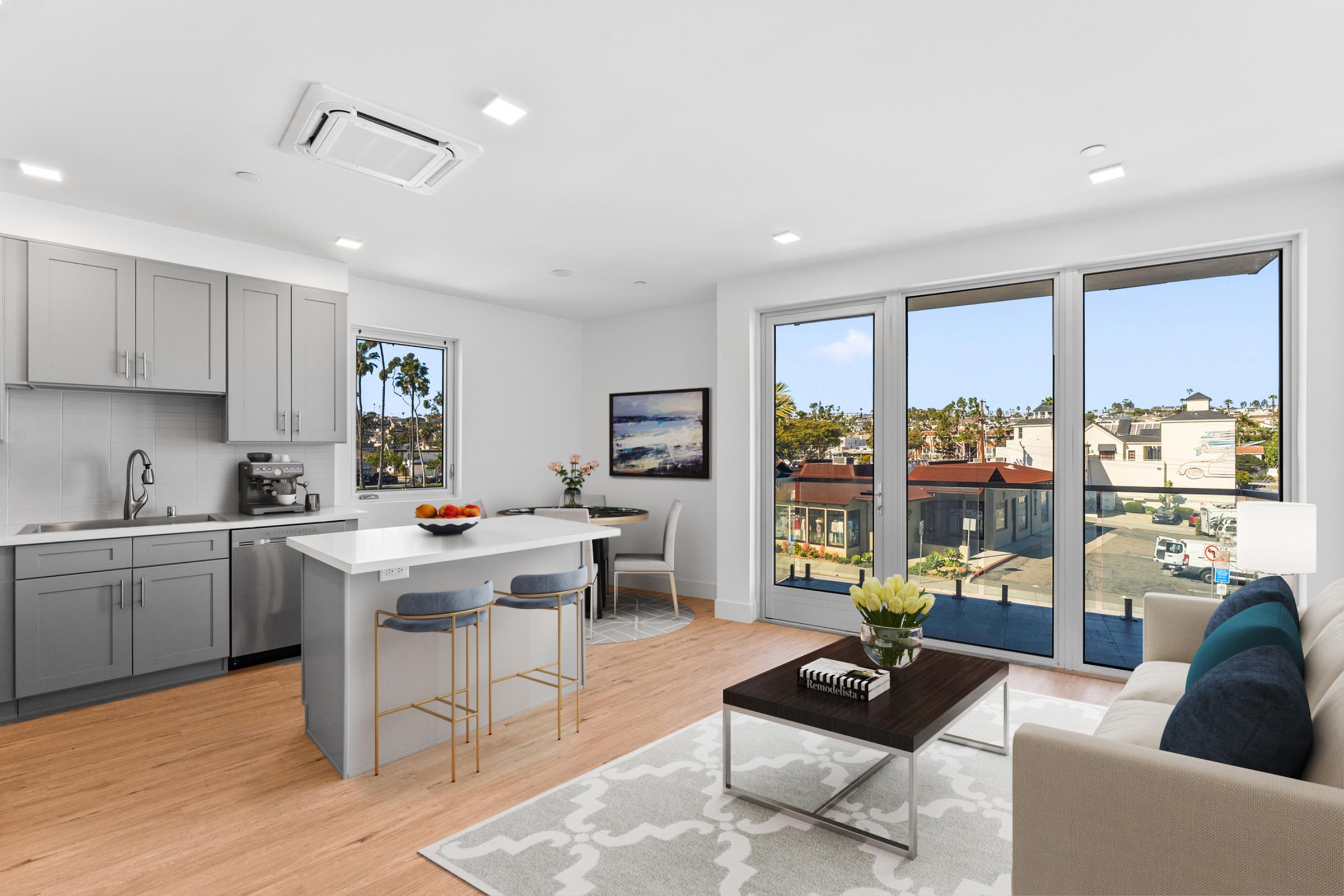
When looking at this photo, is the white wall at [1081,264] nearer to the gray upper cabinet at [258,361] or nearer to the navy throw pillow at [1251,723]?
the navy throw pillow at [1251,723]

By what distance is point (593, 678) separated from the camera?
12.9 feet

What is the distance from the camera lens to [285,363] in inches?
177

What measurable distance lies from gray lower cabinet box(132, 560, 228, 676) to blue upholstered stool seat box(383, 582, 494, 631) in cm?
188

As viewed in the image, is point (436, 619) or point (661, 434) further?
point (661, 434)

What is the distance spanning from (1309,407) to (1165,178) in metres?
1.31

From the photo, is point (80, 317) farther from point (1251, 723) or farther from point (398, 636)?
point (1251, 723)

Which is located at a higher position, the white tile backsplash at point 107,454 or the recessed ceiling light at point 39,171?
the recessed ceiling light at point 39,171

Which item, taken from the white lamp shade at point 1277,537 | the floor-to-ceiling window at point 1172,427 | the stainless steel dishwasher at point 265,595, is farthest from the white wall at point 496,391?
the white lamp shade at point 1277,537

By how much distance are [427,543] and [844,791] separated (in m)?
1.98

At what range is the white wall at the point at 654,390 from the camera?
20.2 ft

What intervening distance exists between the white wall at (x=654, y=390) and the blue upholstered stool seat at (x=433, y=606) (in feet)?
10.6

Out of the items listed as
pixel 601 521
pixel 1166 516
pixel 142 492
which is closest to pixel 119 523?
pixel 142 492

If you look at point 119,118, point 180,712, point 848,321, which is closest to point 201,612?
point 180,712

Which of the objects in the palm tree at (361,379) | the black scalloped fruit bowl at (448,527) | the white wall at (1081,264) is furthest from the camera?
the palm tree at (361,379)
